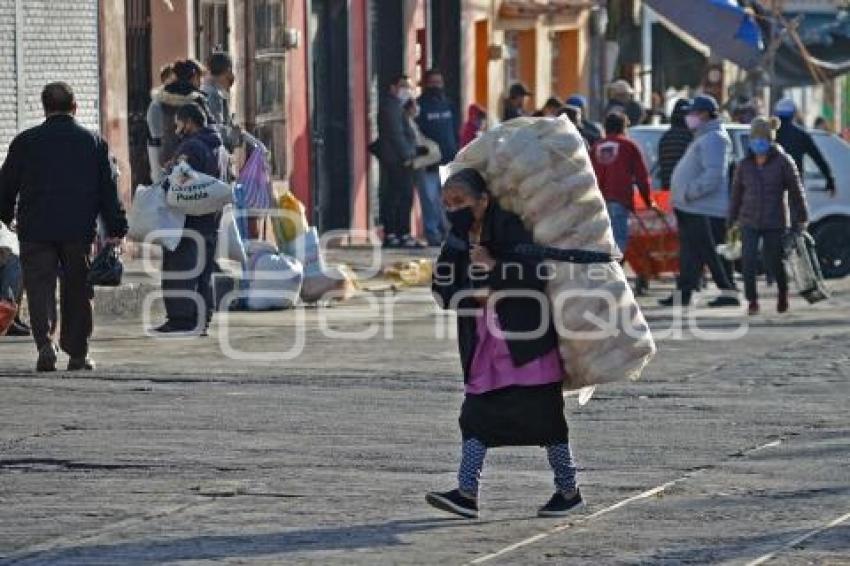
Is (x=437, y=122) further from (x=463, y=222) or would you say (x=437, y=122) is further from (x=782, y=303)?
(x=463, y=222)

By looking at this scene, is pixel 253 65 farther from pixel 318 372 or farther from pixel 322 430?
pixel 322 430

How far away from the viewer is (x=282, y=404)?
15914 millimetres

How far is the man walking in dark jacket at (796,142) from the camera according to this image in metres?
28.0

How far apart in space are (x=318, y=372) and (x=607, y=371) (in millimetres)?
6577

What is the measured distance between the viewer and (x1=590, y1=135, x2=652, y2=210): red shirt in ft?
79.9

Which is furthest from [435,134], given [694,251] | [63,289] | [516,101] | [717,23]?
[63,289]

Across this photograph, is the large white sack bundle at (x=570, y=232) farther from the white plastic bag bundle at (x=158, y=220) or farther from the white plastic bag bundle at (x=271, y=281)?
the white plastic bag bundle at (x=271, y=281)

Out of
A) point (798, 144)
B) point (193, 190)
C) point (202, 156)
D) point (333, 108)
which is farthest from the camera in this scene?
point (333, 108)

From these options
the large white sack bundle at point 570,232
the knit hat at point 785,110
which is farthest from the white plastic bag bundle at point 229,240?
the large white sack bundle at point 570,232

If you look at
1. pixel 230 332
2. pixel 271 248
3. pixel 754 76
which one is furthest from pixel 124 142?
pixel 754 76

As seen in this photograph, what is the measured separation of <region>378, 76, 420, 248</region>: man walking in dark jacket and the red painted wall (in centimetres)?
119

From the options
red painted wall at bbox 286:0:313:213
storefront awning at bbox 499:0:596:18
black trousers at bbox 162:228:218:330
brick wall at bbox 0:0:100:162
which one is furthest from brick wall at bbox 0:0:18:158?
Answer: storefront awning at bbox 499:0:596:18

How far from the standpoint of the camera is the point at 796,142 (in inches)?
1104

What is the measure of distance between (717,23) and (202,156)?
1634 centimetres
